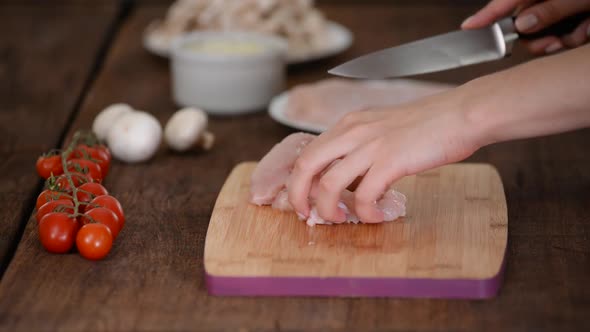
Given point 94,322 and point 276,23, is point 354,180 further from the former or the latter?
point 276,23

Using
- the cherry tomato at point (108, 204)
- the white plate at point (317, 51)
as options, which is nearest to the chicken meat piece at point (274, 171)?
the cherry tomato at point (108, 204)

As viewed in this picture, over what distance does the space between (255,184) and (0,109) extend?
0.90 metres

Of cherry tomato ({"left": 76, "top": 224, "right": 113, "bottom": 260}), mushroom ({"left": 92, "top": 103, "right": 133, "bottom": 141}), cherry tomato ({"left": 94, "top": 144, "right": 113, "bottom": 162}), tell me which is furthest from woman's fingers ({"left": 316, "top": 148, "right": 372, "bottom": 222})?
mushroom ({"left": 92, "top": 103, "right": 133, "bottom": 141})

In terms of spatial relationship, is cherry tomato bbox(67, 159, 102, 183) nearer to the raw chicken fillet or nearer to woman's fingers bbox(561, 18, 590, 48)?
the raw chicken fillet

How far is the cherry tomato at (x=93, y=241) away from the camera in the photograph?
135 cm

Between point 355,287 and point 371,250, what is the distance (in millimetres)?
→ 98

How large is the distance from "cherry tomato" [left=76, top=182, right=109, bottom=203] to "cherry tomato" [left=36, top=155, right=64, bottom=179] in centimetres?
17

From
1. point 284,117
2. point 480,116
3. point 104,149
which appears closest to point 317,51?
point 284,117

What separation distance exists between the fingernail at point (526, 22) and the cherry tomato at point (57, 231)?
934mm

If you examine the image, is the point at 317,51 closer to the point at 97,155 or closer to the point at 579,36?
the point at 579,36

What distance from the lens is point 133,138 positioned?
1.80 metres

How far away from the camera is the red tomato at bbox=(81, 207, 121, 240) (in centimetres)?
140

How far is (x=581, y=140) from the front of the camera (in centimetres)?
193

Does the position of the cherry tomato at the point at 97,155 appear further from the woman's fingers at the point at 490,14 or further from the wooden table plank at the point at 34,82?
the woman's fingers at the point at 490,14
